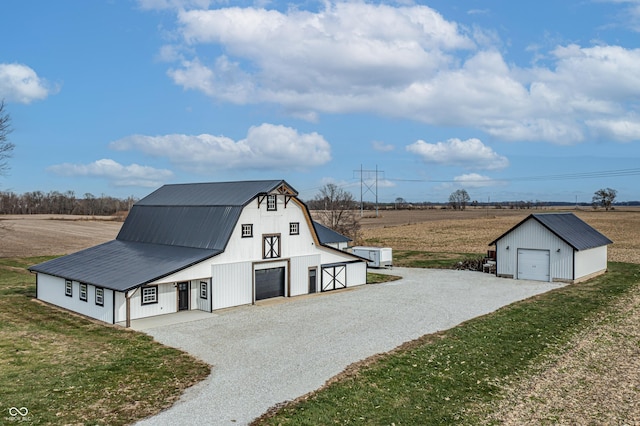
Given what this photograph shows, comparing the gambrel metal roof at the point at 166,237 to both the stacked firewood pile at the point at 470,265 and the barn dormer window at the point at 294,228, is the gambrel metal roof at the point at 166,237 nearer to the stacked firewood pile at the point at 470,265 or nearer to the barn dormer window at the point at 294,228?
the barn dormer window at the point at 294,228

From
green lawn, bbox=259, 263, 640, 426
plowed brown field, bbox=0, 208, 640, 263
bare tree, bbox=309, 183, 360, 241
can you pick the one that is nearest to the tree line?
plowed brown field, bbox=0, 208, 640, 263

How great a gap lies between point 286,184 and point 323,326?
9763 millimetres

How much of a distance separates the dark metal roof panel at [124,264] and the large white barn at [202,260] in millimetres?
64

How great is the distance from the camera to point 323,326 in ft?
69.9

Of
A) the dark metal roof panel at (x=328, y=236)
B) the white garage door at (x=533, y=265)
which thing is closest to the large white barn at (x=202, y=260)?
the dark metal roof panel at (x=328, y=236)

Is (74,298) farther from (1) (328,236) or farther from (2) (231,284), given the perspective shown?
(1) (328,236)

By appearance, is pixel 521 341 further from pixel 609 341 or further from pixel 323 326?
pixel 323 326

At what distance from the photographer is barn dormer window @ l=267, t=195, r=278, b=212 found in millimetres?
27844

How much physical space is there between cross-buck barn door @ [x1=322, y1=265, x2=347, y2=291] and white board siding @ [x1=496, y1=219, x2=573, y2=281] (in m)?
11.7

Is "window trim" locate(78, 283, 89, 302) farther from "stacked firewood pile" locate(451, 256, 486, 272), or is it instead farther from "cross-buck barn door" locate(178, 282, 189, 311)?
"stacked firewood pile" locate(451, 256, 486, 272)

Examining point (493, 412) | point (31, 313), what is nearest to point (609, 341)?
point (493, 412)

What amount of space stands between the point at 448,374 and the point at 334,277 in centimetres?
1633

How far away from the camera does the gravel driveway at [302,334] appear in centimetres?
1317

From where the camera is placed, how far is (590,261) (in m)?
34.5
